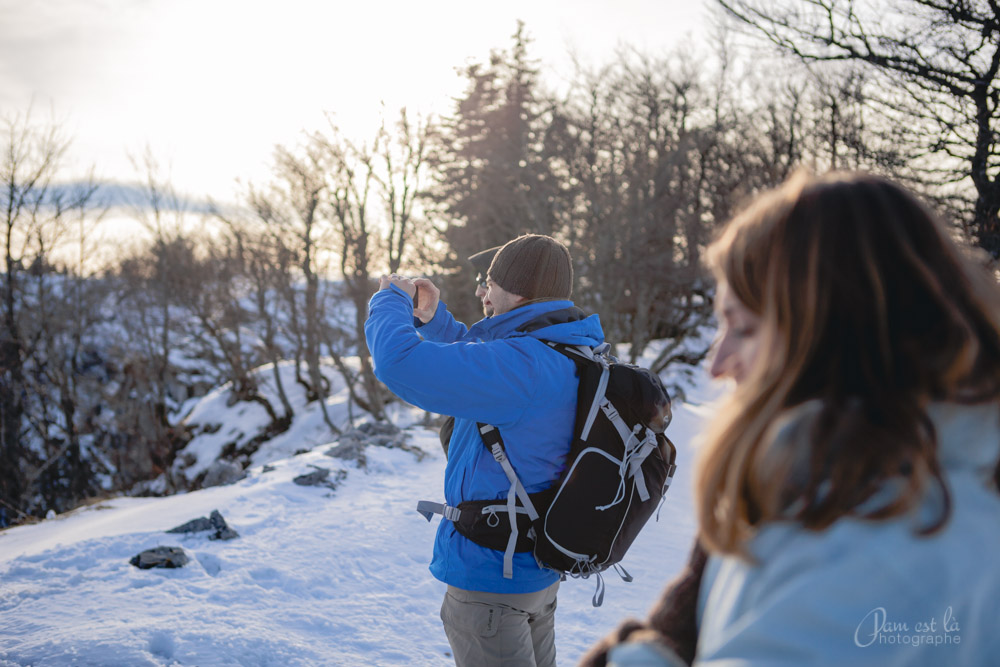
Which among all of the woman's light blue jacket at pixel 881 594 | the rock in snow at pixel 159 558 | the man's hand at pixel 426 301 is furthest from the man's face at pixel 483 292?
the rock in snow at pixel 159 558

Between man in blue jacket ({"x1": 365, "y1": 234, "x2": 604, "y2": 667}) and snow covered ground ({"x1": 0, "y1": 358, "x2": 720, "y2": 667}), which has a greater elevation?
man in blue jacket ({"x1": 365, "y1": 234, "x2": 604, "y2": 667})

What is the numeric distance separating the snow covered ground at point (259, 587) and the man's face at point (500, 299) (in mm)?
2407

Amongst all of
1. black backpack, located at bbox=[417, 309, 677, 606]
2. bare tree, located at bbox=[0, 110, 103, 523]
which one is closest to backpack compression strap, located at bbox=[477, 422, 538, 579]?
black backpack, located at bbox=[417, 309, 677, 606]

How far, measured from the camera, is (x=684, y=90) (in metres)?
21.1

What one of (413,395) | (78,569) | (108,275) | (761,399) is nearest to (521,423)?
(413,395)

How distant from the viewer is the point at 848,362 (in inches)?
29.4

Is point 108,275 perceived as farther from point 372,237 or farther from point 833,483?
point 833,483

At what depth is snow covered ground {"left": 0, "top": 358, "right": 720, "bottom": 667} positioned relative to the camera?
129 inches

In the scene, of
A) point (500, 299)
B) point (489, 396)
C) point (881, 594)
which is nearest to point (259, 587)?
point (500, 299)

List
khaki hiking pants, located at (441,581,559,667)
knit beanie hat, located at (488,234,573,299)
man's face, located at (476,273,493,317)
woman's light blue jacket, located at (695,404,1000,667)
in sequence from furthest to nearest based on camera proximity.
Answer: man's face, located at (476,273,493,317) → knit beanie hat, located at (488,234,573,299) → khaki hiking pants, located at (441,581,559,667) → woman's light blue jacket, located at (695,404,1000,667)

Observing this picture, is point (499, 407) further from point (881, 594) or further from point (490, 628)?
point (881, 594)

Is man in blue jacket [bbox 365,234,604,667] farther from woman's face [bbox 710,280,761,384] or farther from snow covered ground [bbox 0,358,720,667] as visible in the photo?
snow covered ground [bbox 0,358,720,667]

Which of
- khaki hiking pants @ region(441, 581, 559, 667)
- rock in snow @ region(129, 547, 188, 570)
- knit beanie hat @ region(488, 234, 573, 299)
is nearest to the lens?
khaki hiking pants @ region(441, 581, 559, 667)

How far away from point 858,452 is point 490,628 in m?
1.49
